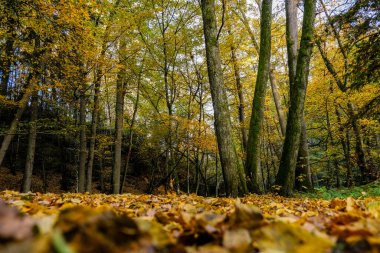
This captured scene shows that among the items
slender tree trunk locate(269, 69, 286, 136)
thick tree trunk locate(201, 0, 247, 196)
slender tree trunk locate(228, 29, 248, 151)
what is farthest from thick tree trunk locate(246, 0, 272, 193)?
slender tree trunk locate(228, 29, 248, 151)

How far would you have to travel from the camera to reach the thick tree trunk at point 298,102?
607 cm

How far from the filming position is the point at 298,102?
20.3 feet

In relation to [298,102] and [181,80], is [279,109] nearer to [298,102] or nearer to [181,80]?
[181,80]

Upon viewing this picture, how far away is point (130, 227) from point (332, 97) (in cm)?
1492

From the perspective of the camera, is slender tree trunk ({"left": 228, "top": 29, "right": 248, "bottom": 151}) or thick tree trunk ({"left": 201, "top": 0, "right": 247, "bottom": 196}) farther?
slender tree trunk ({"left": 228, "top": 29, "right": 248, "bottom": 151})

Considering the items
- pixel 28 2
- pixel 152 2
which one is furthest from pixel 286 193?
pixel 152 2

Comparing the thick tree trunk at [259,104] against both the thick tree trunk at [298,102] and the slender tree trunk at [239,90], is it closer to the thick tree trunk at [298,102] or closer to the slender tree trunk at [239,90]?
the thick tree trunk at [298,102]

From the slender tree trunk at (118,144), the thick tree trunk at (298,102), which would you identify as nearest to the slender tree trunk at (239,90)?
the slender tree trunk at (118,144)

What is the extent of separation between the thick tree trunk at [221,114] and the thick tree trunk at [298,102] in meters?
1.02

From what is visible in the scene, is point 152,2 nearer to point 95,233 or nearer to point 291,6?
point 291,6

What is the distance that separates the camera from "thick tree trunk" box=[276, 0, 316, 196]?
607 cm

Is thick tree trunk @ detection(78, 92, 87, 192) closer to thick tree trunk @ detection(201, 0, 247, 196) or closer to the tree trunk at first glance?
thick tree trunk @ detection(201, 0, 247, 196)

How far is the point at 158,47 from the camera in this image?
46.8 feet

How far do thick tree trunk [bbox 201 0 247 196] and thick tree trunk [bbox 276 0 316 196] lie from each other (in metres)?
1.02
